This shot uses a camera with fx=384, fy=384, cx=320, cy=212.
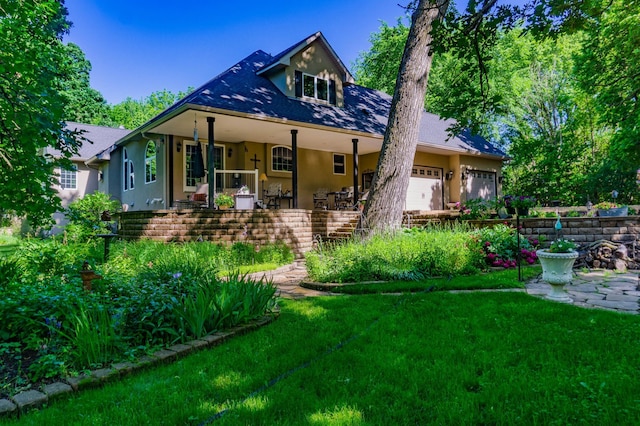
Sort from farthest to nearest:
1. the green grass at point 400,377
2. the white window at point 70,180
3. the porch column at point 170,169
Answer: the white window at point 70,180
the porch column at point 170,169
the green grass at point 400,377

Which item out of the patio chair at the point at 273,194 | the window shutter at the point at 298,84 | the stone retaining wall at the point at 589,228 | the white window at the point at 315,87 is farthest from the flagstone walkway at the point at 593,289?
the white window at the point at 315,87

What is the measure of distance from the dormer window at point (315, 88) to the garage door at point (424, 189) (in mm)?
4642

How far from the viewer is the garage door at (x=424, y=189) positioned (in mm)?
15734

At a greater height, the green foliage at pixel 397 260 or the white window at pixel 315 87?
the white window at pixel 315 87

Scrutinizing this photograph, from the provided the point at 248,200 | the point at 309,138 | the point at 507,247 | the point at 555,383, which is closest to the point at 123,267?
the point at 248,200

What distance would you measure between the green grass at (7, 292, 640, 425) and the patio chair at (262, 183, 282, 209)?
31.5 ft

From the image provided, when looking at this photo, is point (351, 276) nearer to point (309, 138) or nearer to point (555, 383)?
point (555, 383)

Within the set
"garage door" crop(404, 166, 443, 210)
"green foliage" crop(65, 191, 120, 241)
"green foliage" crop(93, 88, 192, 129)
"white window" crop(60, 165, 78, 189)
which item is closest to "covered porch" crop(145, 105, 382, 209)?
"garage door" crop(404, 166, 443, 210)

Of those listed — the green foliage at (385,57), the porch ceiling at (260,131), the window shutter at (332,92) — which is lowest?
the porch ceiling at (260,131)

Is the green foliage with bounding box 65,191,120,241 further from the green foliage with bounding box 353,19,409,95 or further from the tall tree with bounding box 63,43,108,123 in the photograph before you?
the tall tree with bounding box 63,43,108,123

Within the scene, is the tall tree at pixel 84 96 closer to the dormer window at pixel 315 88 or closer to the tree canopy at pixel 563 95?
the tree canopy at pixel 563 95

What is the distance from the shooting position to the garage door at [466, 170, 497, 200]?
17.2 m

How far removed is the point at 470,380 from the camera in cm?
244

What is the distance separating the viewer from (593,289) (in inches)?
206
